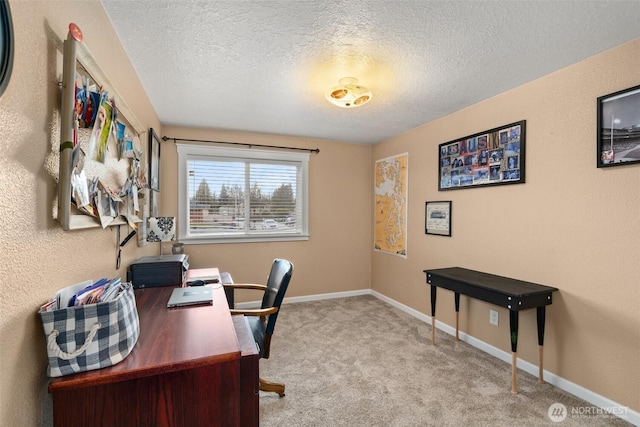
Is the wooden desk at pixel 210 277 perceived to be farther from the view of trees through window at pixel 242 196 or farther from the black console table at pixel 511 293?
the black console table at pixel 511 293

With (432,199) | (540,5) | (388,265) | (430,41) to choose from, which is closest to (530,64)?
(540,5)

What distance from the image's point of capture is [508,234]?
101 inches

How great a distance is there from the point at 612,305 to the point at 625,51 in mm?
1610

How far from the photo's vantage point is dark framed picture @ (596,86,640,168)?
180 cm

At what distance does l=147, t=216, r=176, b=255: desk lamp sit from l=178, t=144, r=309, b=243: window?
1.15m

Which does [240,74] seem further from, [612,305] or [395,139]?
[612,305]

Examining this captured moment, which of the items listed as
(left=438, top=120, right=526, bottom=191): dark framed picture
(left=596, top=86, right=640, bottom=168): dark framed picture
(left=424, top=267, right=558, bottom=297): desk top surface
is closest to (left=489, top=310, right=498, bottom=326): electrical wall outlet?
(left=424, top=267, right=558, bottom=297): desk top surface

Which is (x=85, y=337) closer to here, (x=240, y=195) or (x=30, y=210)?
(x=30, y=210)

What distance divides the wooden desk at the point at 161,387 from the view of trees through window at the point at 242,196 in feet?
8.93

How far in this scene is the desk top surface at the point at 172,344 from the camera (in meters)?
0.93

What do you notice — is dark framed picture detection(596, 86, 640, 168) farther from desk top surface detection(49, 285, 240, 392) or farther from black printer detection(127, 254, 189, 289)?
black printer detection(127, 254, 189, 289)

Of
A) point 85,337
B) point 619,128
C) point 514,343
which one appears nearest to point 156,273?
point 85,337

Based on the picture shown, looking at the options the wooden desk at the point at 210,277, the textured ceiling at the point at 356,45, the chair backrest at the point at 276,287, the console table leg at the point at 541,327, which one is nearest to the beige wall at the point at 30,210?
Answer: the textured ceiling at the point at 356,45

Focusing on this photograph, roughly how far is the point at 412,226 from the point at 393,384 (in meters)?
1.95
